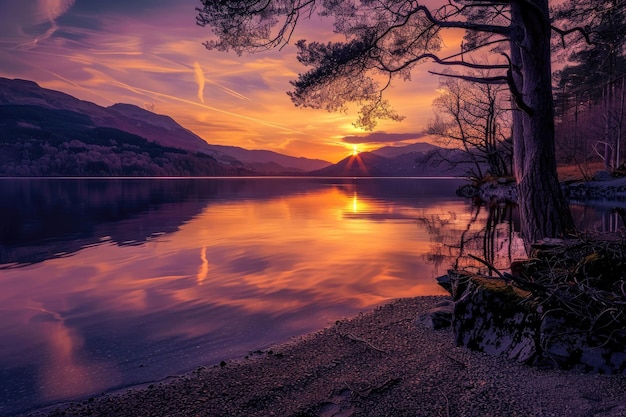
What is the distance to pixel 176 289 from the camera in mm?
9047

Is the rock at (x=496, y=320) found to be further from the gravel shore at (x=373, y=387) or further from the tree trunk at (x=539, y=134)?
the tree trunk at (x=539, y=134)

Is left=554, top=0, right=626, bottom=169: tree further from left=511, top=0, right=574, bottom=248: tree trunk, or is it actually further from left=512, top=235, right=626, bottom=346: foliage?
left=512, top=235, right=626, bottom=346: foliage

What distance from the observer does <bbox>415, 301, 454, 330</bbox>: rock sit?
548cm

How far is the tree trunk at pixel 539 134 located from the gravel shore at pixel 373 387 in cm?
377

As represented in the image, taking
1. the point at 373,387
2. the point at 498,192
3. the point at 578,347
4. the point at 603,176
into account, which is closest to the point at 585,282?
the point at 578,347

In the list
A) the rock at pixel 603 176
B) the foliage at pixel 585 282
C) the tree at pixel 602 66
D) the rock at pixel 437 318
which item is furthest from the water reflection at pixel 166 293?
the rock at pixel 603 176

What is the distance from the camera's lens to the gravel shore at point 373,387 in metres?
3.29

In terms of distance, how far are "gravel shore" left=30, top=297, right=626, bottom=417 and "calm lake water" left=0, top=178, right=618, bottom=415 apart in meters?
0.63

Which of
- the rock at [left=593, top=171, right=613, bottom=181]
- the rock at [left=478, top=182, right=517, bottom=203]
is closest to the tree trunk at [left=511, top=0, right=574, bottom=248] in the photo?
the rock at [left=593, top=171, right=613, bottom=181]

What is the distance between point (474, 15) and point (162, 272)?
12.1m

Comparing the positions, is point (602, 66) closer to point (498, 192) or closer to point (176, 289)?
point (498, 192)

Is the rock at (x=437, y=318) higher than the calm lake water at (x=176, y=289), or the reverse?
the rock at (x=437, y=318)

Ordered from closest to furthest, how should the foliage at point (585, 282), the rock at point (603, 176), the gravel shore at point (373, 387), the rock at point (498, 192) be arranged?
the gravel shore at point (373, 387)
the foliage at point (585, 282)
the rock at point (603, 176)
the rock at point (498, 192)

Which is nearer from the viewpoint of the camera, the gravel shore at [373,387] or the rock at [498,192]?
the gravel shore at [373,387]
